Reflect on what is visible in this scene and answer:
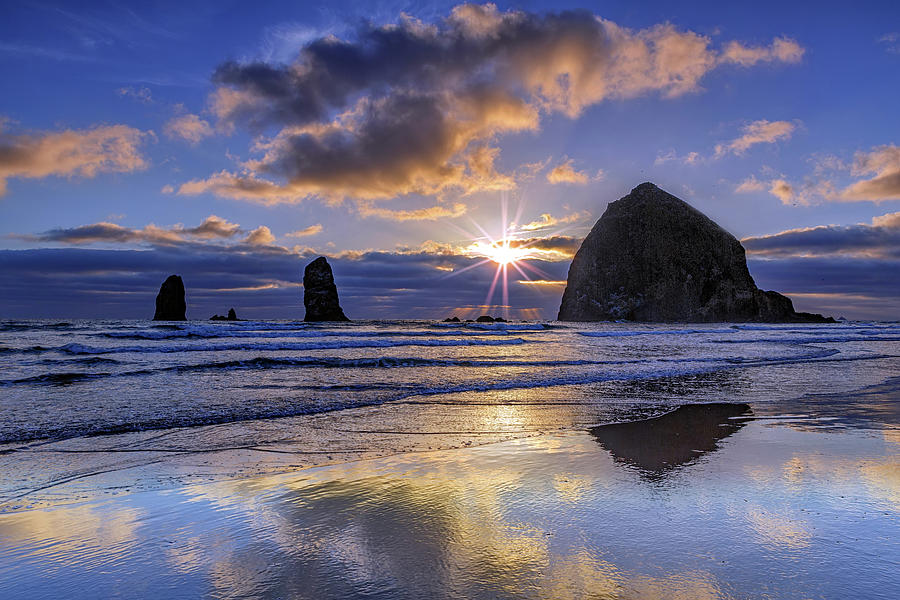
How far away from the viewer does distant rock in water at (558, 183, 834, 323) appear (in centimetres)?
9306

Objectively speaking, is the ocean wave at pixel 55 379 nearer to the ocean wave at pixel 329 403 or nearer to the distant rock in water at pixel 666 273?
the ocean wave at pixel 329 403

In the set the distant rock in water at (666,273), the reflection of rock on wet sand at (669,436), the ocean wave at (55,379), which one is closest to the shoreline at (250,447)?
the reflection of rock on wet sand at (669,436)

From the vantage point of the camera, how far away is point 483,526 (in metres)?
2.93

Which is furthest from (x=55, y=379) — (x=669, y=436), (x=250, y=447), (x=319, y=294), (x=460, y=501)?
(x=319, y=294)

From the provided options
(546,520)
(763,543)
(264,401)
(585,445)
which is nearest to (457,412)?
(585,445)

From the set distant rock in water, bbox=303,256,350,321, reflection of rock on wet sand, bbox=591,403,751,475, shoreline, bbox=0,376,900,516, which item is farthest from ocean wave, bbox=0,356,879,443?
distant rock in water, bbox=303,256,350,321

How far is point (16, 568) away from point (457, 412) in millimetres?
5455

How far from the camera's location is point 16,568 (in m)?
2.55

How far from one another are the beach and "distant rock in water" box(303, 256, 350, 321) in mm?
59759

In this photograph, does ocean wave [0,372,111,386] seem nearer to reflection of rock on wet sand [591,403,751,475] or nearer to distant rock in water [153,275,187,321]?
reflection of rock on wet sand [591,403,751,475]

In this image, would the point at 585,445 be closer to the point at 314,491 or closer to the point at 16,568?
the point at 314,491

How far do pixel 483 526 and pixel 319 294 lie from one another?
218 ft

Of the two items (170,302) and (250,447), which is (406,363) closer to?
(250,447)

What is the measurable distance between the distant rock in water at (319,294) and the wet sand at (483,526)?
2485 inches
